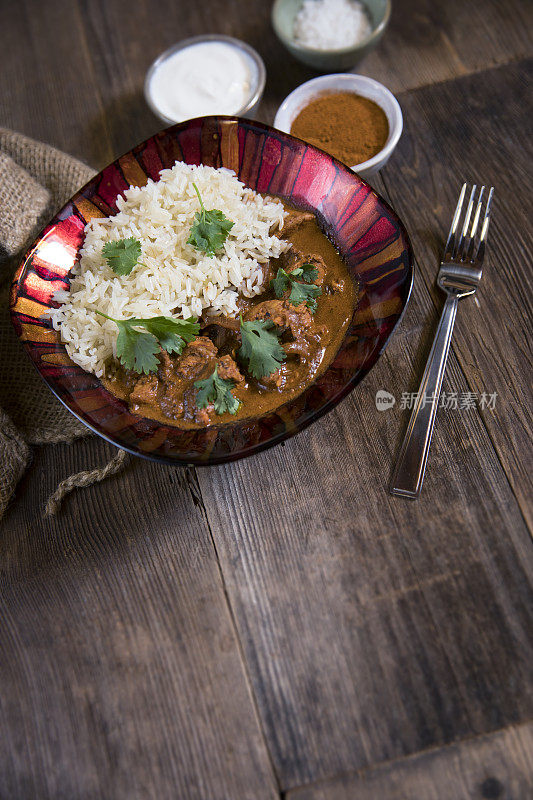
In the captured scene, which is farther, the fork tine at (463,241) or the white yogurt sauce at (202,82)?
the white yogurt sauce at (202,82)

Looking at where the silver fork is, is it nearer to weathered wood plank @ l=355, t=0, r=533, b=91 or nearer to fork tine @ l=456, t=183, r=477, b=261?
fork tine @ l=456, t=183, r=477, b=261

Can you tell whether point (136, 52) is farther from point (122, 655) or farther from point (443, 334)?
point (122, 655)

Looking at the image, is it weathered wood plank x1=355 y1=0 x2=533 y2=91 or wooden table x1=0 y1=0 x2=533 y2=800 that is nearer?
wooden table x1=0 y1=0 x2=533 y2=800

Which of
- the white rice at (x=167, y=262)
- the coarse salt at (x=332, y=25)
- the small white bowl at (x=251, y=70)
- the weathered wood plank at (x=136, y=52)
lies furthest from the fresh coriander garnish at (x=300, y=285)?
the coarse salt at (x=332, y=25)

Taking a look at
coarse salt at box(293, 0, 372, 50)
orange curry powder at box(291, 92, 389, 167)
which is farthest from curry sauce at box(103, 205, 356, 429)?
coarse salt at box(293, 0, 372, 50)

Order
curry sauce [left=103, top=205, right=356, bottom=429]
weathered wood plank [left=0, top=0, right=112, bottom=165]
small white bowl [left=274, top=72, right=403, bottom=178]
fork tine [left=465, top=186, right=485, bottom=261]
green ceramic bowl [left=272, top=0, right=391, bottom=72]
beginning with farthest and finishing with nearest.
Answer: weathered wood plank [left=0, top=0, right=112, bottom=165] → green ceramic bowl [left=272, top=0, right=391, bottom=72] → small white bowl [left=274, top=72, right=403, bottom=178] → fork tine [left=465, top=186, right=485, bottom=261] → curry sauce [left=103, top=205, right=356, bottom=429]

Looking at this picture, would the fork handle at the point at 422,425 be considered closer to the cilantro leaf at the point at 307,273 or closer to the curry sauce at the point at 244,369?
the curry sauce at the point at 244,369
